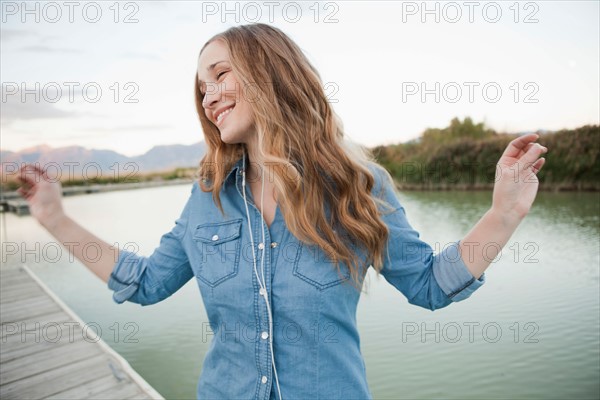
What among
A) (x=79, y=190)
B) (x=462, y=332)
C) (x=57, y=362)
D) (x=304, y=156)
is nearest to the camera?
(x=304, y=156)

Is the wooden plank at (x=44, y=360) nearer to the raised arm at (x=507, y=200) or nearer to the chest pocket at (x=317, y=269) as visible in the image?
the chest pocket at (x=317, y=269)

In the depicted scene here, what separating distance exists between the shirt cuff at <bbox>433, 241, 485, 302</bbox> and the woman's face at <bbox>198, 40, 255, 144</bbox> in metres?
0.56

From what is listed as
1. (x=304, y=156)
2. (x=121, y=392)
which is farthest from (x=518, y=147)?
(x=121, y=392)

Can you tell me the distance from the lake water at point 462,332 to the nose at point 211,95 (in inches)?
57.1

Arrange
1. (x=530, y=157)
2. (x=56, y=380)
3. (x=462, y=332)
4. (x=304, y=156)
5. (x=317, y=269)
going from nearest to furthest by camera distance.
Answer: (x=530, y=157)
(x=317, y=269)
(x=304, y=156)
(x=56, y=380)
(x=462, y=332)

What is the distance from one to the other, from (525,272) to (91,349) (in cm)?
517

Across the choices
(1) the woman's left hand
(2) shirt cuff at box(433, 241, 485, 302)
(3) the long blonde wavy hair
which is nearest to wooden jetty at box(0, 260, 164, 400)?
(3) the long blonde wavy hair

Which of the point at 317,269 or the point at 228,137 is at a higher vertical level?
the point at 228,137

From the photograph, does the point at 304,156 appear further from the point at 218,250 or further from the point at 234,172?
the point at 218,250

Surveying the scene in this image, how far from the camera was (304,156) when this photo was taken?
1.06 m

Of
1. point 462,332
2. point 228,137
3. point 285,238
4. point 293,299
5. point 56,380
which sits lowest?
point 462,332

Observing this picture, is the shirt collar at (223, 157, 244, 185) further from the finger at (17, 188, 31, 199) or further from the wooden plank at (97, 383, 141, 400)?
the wooden plank at (97, 383, 141, 400)

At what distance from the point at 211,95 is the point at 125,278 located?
0.51m

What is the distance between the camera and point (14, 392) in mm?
2576
